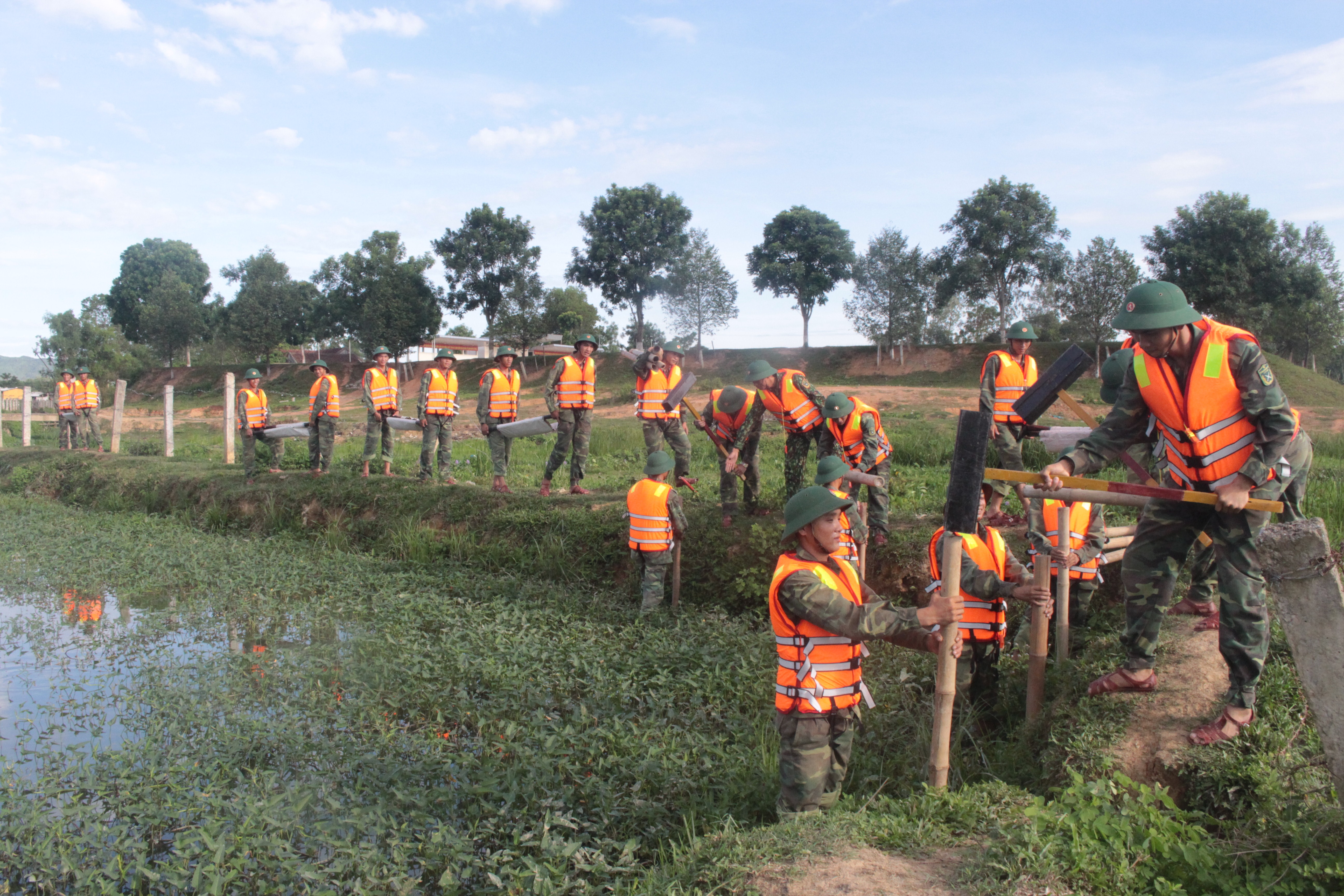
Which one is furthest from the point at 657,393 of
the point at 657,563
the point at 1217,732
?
the point at 1217,732

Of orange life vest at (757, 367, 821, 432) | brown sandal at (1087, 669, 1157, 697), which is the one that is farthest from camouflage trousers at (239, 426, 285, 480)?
brown sandal at (1087, 669, 1157, 697)

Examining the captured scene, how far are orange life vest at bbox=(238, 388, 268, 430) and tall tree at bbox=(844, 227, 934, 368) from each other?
2329cm

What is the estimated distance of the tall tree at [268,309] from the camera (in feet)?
137

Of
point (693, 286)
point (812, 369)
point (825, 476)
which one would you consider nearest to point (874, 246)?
point (812, 369)

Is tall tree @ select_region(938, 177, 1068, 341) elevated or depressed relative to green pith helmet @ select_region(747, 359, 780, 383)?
elevated

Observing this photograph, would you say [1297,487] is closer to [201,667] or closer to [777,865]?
[777,865]

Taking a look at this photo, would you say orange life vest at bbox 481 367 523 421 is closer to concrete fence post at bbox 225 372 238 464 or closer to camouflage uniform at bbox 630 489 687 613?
camouflage uniform at bbox 630 489 687 613

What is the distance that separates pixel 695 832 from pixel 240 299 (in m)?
44.1

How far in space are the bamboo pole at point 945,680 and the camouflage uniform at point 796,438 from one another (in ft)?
15.0

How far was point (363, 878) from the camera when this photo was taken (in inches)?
154

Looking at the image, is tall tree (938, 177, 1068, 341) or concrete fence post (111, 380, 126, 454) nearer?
concrete fence post (111, 380, 126, 454)

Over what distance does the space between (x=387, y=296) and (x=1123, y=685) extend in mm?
37298

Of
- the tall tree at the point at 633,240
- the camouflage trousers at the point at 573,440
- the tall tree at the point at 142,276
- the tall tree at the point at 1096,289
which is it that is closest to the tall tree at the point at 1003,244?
the tall tree at the point at 1096,289

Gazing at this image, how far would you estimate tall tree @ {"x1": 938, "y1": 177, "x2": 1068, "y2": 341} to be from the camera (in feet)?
93.5
